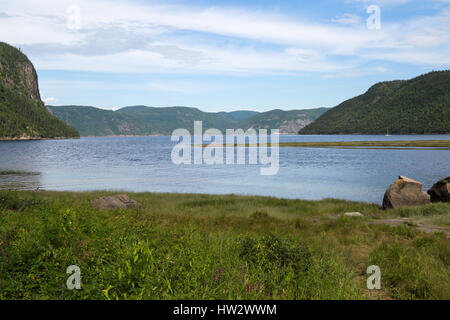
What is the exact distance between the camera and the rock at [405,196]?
72.7 feet

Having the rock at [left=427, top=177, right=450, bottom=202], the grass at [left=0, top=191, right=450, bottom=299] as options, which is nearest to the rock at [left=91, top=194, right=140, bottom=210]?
the grass at [left=0, top=191, right=450, bottom=299]

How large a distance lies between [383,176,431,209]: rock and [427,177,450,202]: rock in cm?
163

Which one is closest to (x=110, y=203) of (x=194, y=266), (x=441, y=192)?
(x=194, y=266)

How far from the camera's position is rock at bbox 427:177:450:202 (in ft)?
75.2

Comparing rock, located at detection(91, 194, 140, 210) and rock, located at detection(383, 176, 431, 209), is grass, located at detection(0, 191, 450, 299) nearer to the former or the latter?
rock, located at detection(91, 194, 140, 210)

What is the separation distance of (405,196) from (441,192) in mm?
3494

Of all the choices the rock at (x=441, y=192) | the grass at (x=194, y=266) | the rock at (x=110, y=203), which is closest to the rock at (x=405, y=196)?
the rock at (x=441, y=192)

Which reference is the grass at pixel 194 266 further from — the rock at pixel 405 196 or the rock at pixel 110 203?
the rock at pixel 405 196

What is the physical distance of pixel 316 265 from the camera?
7.12 metres

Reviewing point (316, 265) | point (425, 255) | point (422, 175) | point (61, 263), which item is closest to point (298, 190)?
point (422, 175)

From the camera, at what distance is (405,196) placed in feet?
73.4

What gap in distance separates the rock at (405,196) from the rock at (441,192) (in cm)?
163
